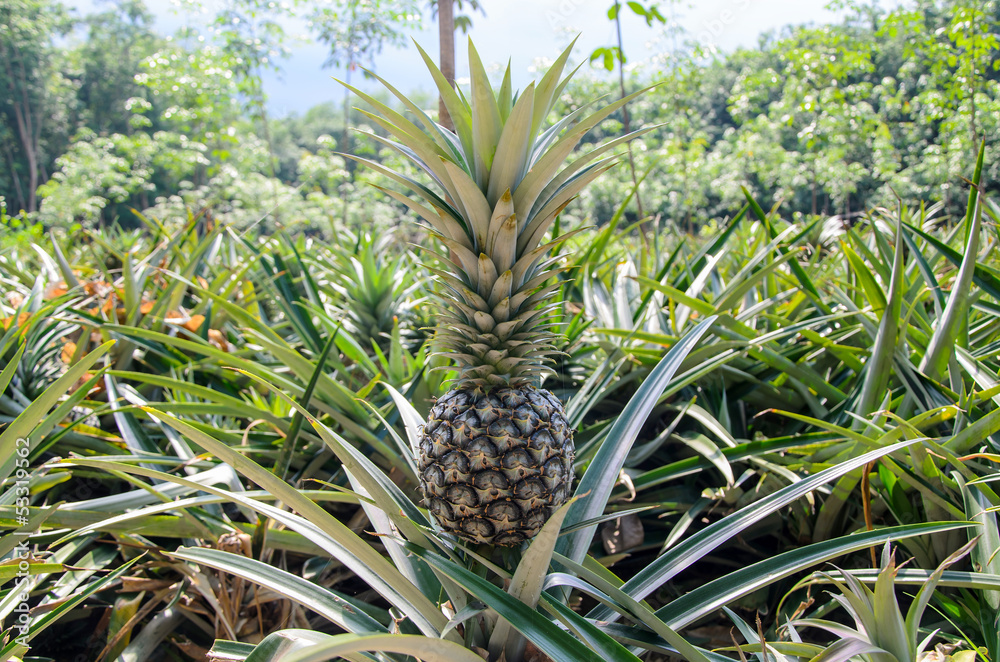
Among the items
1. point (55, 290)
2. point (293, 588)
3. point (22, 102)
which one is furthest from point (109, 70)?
point (293, 588)

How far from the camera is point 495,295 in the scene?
0.98 metres

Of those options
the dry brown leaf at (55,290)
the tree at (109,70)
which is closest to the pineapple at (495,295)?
the dry brown leaf at (55,290)

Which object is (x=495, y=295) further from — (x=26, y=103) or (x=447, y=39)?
(x=26, y=103)

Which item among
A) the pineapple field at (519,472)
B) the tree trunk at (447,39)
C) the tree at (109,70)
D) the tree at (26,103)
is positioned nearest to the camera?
the pineapple field at (519,472)

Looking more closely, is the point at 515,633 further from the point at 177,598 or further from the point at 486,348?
the point at 177,598

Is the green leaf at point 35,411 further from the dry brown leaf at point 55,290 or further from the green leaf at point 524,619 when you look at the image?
the dry brown leaf at point 55,290

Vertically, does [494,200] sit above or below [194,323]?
above

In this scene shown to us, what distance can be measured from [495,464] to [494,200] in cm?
50

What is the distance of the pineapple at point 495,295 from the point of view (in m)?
0.92

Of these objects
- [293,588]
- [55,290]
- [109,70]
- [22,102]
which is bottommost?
[293,588]

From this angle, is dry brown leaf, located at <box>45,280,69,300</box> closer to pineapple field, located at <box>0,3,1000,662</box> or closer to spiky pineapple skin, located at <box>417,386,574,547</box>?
pineapple field, located at <box>0,3,1000,662</box>

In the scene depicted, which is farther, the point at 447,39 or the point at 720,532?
the point at 447,39

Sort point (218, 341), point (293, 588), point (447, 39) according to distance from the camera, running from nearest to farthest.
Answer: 1. point (293, 588)
2. point (447, 39)
3. point (218, 341)

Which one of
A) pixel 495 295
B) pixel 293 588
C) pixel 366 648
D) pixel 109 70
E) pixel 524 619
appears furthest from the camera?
pixel 109 70
